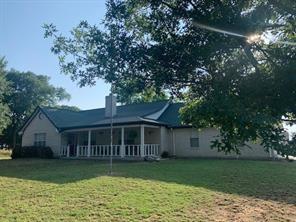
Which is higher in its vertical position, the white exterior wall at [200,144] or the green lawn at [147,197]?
the white exterior wall at [200,144]

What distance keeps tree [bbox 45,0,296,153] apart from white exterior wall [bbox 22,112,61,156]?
22.6m

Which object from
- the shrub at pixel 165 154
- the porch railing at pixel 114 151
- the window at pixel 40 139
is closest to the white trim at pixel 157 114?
the porch railing at pixel 114 151

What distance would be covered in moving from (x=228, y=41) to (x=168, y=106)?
24486 millimetres

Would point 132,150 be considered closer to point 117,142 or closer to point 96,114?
point 117,142

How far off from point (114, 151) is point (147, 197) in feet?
52.0

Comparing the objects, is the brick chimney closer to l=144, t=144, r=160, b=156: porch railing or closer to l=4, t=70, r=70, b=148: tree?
l=144, t=144, r=160, b=156: porch railing

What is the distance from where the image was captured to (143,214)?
8.20m

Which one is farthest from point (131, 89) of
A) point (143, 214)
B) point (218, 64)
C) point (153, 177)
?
point (153, 177)

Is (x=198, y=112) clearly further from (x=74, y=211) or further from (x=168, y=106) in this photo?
(x=168, y=106)

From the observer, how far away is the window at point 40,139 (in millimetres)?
29736

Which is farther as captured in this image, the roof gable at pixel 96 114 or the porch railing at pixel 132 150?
the roof gable at pixel 96 114

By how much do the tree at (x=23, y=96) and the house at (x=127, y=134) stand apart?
23072 mm

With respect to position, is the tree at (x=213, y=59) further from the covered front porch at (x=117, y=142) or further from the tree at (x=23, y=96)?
the tree at (x=23, y=96)

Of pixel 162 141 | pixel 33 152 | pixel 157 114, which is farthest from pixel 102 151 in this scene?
pixel 33 152
